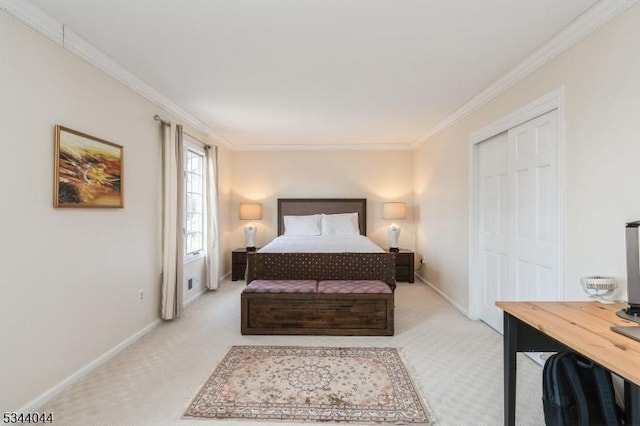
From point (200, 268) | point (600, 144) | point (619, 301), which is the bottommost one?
point (200, 268)

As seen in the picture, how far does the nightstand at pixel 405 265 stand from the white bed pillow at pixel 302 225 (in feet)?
4.61

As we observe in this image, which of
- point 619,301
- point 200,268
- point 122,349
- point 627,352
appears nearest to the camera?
point 627,352

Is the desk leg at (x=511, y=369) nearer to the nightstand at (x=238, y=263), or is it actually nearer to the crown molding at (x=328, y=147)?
the nightstand at (x=238, y=263)

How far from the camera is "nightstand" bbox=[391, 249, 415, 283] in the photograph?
5.42 m

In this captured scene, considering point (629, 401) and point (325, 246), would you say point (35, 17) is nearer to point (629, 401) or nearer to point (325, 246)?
point (325, 246)

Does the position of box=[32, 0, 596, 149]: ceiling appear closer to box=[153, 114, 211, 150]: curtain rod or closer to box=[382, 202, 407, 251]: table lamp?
box=[153, 114, 211, 150]: curtain rod

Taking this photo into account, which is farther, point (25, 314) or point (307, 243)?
point (307, 243)

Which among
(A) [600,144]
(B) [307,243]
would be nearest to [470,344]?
(A) [600,144]

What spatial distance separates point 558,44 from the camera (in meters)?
2.31

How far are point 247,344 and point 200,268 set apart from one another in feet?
6.85

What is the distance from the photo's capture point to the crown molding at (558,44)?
1902 mm

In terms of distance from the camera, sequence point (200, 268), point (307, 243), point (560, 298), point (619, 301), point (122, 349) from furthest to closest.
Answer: point (200, 268)
point (307, 243)
point (122, 349)
point (560, 298)
point (619, 301)

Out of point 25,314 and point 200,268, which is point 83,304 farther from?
point 200,268

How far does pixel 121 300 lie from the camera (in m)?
2.87
